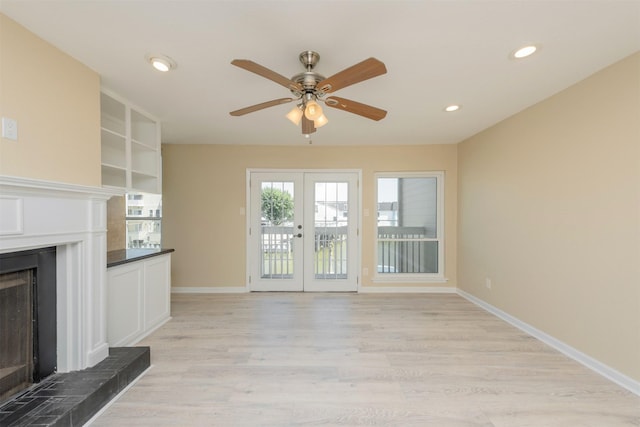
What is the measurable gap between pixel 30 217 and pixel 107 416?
1.27m

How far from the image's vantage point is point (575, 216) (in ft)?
7.30

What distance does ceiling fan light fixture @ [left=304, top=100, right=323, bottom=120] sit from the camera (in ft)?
5.61

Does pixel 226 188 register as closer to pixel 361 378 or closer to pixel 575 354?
pixel 361 378

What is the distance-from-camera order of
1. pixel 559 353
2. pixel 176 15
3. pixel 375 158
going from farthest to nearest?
pixel 375 158 < pixel 559 353 < pixel 176 15

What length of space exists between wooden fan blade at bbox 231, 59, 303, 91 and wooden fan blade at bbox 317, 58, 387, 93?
159mm

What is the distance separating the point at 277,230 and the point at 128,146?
7.26 feet

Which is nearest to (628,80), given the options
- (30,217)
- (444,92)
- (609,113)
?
(609,113)

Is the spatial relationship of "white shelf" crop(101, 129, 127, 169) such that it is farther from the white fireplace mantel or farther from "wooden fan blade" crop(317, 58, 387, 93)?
"wooden fan blade" crop(317, 58, 387, 93)

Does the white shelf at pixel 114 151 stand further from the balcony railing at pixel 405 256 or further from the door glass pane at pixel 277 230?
the balcony railing at pixel 405 256

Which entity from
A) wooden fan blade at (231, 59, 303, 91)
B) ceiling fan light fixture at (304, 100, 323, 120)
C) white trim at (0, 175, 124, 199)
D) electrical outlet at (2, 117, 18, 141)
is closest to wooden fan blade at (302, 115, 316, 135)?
ceiling fan light fixture at (304, 100, 323, 120)

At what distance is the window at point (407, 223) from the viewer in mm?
4254

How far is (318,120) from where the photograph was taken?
180 centimetres

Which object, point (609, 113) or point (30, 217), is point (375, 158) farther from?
point (30, 217)

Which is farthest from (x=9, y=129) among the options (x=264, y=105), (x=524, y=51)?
(x=524, y=51)
